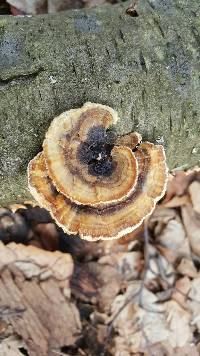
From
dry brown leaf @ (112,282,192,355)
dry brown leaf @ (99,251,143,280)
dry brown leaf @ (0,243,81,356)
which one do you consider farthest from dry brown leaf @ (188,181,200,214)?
dry brown leaf @ (0,243,81,356)

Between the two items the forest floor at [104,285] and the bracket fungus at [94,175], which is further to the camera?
the forest floor at [104,285]

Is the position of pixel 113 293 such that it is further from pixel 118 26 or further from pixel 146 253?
pixel 118 26

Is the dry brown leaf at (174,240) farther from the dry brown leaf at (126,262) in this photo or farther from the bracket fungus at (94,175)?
the bracket fungus at (94,175)

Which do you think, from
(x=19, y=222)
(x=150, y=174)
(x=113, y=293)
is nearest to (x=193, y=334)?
(x=113, y=293)

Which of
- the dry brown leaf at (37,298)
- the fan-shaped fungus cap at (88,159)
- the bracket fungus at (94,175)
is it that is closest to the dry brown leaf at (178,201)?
the dry brown leaf at (37,298)

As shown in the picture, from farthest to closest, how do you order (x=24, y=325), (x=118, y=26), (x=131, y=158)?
(x=24, y=325)
(x=118, y=26)
(x=131, y=158)

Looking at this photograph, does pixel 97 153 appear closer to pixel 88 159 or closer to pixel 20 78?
pixel 88 159
